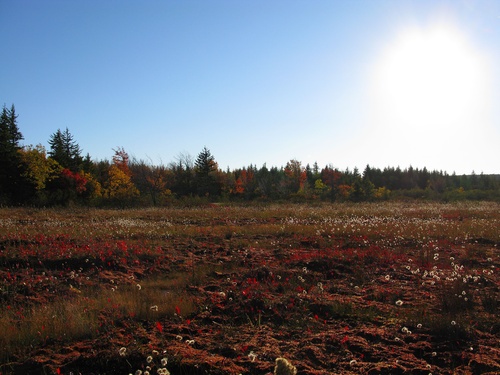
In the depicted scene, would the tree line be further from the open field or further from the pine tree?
the open field

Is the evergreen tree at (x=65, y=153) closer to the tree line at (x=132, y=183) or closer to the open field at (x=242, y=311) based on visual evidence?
the tree line at (x=132, y=183)

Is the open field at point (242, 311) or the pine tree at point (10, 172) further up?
the pine tree at point (10, 172)

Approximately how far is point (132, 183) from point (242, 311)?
145 ft

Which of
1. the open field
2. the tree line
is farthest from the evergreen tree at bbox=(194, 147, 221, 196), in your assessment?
the open field

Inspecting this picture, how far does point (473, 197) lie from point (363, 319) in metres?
59.7

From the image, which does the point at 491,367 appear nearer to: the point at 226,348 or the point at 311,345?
the point at 311,345

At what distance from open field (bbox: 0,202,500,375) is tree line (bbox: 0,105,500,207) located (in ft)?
101

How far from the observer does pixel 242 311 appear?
570 centimetres

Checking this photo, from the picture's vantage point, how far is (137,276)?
8992mm

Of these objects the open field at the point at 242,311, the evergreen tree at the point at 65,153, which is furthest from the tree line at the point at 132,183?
the open field at the point at 242,311

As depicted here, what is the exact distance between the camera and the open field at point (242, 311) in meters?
3.99

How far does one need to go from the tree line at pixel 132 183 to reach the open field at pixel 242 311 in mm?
30916

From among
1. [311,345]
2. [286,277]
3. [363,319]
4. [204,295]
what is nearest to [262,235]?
[286,277]

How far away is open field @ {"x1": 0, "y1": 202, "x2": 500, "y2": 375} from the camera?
399cm
